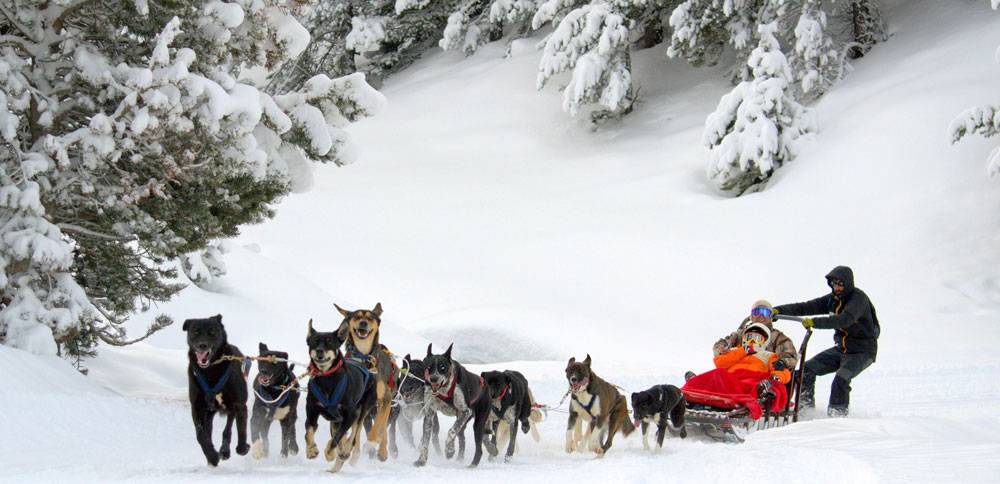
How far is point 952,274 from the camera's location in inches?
770

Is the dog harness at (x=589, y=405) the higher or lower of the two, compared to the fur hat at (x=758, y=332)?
lower

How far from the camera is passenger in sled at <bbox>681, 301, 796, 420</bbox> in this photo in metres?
9.73

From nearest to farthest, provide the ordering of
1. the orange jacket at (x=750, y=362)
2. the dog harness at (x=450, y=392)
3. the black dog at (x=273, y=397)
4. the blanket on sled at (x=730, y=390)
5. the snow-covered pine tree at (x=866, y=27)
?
the black dog at (x=273, y=397) < the dog harness at (x=450, y=392) < the blanket on sled at (x=730, y=390) < the orange jacket at (x=750, y=362) < the snow-covered pine tree at (x=866, y=27)

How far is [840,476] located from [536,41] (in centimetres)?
2927

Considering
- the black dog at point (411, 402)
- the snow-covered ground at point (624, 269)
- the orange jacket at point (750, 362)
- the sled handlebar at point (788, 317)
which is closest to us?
the snow-covered ground at point (624, 269)

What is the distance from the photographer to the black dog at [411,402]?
328 inches

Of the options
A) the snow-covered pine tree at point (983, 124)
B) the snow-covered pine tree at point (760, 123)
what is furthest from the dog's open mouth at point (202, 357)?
the snow-covered pine tree at point (760, 123)

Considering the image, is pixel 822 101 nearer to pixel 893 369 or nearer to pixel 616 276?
pixel 616 276

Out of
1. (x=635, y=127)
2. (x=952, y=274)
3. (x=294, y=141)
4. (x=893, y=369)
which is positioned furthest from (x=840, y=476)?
(x=635, y=127)

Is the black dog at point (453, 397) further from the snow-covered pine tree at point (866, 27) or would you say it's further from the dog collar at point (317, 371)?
the snow-covered pine tree at point (866, 27)

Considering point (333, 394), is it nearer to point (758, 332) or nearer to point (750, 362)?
point (750, 362)

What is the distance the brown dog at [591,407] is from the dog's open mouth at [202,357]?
290 centimetres

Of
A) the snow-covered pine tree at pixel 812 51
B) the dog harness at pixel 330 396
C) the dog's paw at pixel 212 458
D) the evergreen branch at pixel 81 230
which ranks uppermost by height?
the snow-covered pine tree at pixel 812 51

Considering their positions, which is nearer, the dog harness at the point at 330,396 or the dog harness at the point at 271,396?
the dog harness at the point at 330,396
